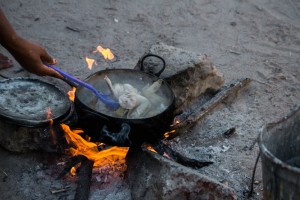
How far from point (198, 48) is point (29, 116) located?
266 centimetres

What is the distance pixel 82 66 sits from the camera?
4.86 m

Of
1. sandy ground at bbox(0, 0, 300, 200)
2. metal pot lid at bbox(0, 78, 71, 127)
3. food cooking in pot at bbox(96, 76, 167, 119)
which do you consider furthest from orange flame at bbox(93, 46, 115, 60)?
food cooking in pot at bbox(96, 76, 167, 119)

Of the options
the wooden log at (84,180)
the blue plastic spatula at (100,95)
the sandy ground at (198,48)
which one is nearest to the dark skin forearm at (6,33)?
the blue plastic spatula at (100,95)

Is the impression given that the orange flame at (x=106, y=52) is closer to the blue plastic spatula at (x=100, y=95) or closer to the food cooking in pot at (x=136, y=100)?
the food cooking in pot at (x=136, y=100)

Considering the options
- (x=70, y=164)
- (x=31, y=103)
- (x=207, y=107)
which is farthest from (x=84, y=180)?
(x=207, y=107)

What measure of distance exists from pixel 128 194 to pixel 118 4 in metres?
3.71

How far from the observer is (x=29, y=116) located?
11.1ft

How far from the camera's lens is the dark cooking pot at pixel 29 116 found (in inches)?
131

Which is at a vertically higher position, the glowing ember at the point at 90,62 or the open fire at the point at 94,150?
the open fire at the point at 94,150

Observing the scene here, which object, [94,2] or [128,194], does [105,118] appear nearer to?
[128,194]

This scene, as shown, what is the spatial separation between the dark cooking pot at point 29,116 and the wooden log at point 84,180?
1.04 feet

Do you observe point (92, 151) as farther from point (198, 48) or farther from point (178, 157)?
point (198, 48)

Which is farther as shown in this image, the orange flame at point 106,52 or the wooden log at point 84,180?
the orange flame at point 106,52

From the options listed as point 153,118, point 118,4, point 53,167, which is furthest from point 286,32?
point 53,167
